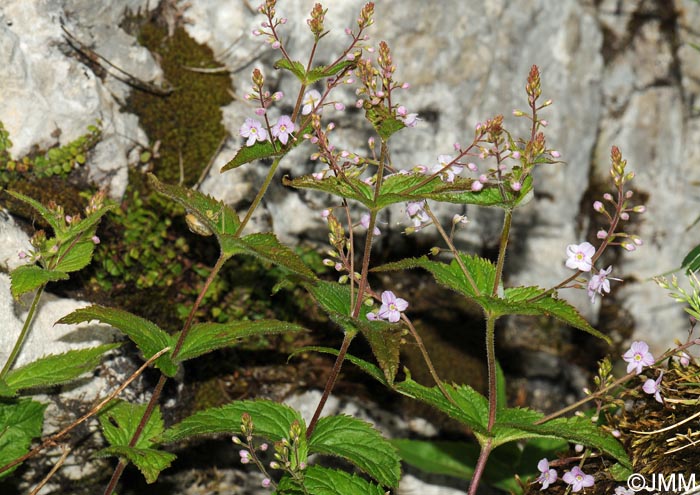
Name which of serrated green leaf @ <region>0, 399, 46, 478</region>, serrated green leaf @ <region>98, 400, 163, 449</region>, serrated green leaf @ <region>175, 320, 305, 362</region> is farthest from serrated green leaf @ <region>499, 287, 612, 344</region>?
serrated green leaf @ <region>0, 399, 46, 478</region>

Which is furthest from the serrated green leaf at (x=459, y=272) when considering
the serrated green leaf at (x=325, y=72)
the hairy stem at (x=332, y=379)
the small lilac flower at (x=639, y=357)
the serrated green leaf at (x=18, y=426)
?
the serrated green leaf at (x=18, y=426)

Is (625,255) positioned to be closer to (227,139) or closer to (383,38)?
(383,38)

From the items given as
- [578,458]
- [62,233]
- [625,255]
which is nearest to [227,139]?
[62,233]

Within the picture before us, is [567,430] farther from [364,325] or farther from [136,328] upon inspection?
[136,328]

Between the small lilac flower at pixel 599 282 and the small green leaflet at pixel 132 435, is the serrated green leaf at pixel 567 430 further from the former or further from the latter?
the small green leaflet at pixel 132 435

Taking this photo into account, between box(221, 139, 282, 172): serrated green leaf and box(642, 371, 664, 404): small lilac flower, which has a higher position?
box(221, 139, 282, 172): serrated green leaf

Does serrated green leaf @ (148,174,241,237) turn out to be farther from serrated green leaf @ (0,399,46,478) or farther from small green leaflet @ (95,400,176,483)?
serrated green leaf @ (0,399,46,478)
